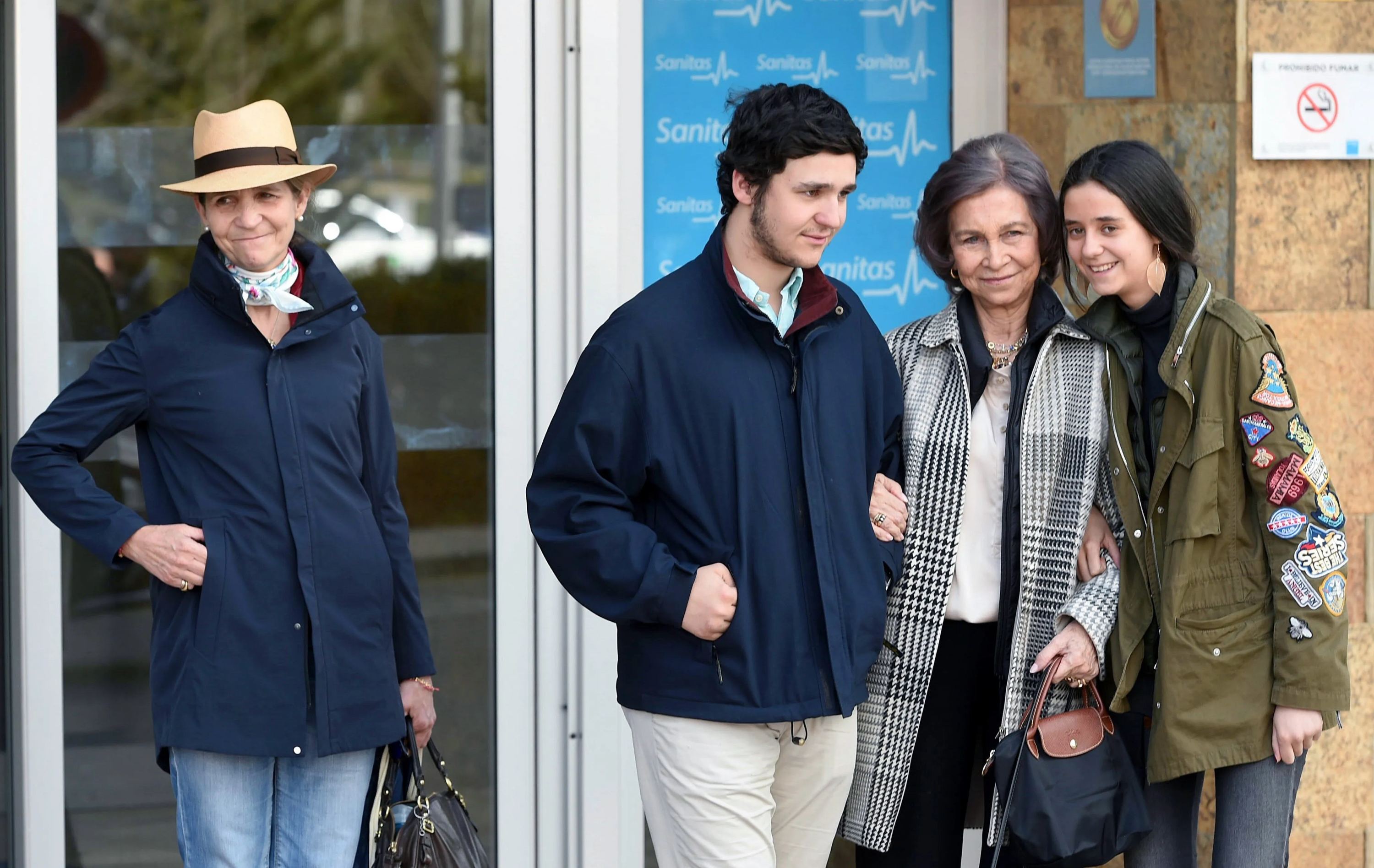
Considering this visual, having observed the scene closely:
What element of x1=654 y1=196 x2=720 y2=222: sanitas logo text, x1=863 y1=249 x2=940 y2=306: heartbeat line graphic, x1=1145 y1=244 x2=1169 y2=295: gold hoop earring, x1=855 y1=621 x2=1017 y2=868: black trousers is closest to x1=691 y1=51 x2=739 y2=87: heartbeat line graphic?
x1=654 y1=196 x2=720 y2=222: sanitas logo text

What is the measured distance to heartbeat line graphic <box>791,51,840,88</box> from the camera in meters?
4.04

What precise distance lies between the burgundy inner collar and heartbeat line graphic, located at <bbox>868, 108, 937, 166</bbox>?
5.01 ft

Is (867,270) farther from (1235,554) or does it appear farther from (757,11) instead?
(1235,554)

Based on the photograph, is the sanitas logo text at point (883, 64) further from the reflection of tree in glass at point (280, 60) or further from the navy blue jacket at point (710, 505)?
the navy blue jacket at point (710, 505)

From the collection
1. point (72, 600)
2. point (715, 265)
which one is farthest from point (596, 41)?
point (72, 600)

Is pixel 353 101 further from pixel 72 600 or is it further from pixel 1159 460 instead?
pixel 1159 460

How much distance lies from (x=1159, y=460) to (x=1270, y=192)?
1143 mm

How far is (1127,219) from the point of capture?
2709 mm

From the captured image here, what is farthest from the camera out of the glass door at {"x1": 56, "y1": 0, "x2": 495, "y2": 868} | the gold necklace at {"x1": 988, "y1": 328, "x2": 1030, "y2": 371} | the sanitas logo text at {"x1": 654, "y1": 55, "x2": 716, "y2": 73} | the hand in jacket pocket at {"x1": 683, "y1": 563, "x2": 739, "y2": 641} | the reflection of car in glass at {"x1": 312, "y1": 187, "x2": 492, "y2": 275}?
the sanitas logo text at {"x1": 654, "y1": 55, "x2": 716, "y2": 73}

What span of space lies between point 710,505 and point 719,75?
1881mm

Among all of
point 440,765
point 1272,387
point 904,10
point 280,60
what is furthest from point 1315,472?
point 280,60

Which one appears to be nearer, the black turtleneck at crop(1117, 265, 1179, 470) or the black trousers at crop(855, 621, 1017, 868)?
the black turtleneck at crop(1117, 265, 1179, 470)

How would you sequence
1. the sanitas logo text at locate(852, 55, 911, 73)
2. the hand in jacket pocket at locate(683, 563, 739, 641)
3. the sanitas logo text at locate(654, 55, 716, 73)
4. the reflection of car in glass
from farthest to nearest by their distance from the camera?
the sanitas logo text at locate(852, 55, 911, 73), the sanitas logo text at locate(654, 55, 716, 73), the reflection of car in glass, the hand in jacket pocket at locate(683, 563, 739, 641)

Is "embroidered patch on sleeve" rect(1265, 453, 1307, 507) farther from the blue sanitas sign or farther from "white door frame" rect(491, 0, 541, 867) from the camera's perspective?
"white door frame" rect(491, 0, 541, 867)
